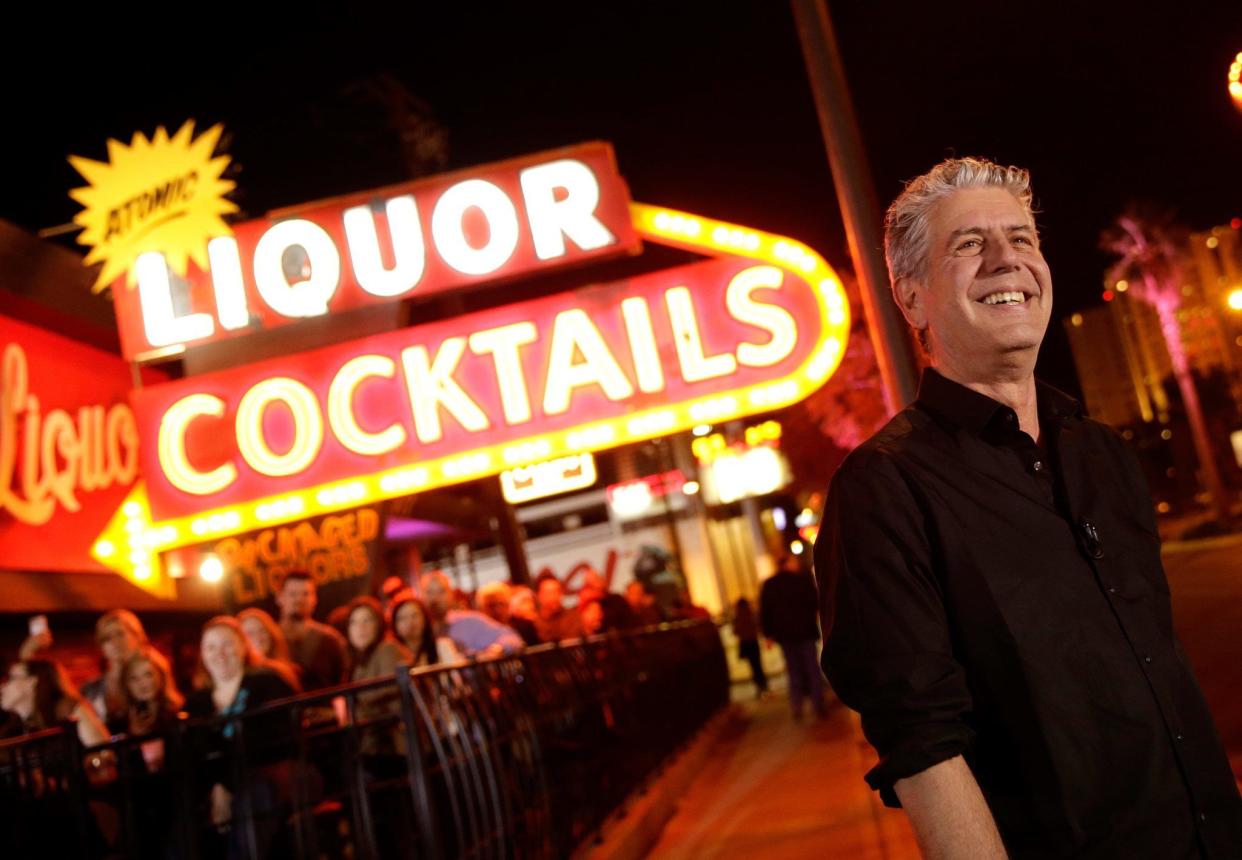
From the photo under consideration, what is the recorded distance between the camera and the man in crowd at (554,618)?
41.0ft

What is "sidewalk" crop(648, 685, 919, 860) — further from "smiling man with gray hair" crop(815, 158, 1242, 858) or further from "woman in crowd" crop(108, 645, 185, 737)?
"smiling man with gray hair" crop(815, 158, 1242, 858)

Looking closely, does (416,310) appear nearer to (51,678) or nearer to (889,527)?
(51,678)

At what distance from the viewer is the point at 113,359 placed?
13359 mm

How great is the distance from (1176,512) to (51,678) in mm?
54177

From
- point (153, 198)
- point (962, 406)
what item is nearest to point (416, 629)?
point (153, 198)

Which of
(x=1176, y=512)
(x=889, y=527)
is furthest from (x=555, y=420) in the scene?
(x=1176, y=512)

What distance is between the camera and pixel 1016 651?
1.97 metres

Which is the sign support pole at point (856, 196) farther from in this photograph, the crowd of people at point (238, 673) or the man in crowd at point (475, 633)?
the man in crowd at point (475, 633)

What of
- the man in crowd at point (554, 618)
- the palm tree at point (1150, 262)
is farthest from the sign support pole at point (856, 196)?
the palm tree at point (1150, 262)

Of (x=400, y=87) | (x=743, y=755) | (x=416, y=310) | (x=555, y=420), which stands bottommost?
(x=743, y=755)

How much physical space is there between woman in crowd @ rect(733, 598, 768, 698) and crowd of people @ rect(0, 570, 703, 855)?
32.4 feet

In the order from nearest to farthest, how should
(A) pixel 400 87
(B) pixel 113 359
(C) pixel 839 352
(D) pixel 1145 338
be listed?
(C) pixel 839 352, (B) pixel 113 359, (A) pixel 400 87, (D) pixel 1145 338

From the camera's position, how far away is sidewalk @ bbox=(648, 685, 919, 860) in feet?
23.1

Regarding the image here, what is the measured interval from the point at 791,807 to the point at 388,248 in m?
5.43
